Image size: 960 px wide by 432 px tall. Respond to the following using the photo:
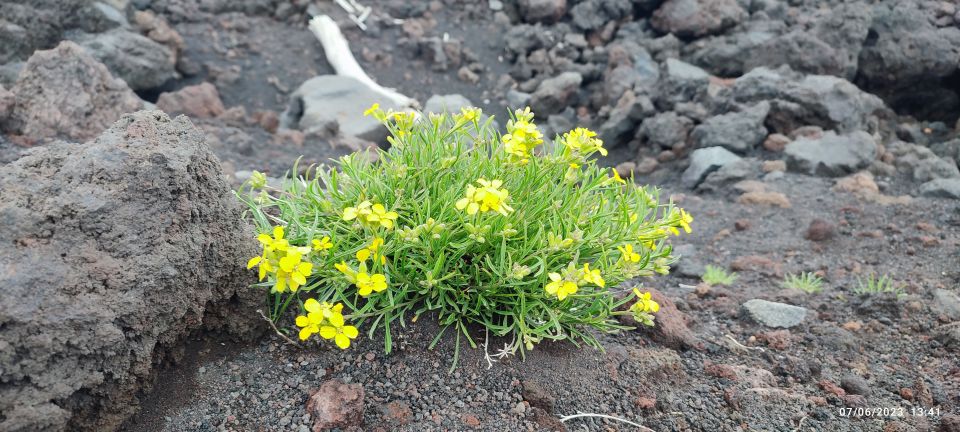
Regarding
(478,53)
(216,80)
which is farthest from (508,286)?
(478,53)

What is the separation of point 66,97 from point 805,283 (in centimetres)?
499

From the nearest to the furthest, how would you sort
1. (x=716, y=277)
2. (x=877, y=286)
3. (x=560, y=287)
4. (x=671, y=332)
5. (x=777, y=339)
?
(x=560, y=287) < (x=671, y=332) < (x=777, y=339) < (x=877, y=286) < (x=716, y=277)

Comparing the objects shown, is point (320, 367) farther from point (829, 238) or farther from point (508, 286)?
point (829, 238)

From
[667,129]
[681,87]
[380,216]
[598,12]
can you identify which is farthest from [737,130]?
[380,216]

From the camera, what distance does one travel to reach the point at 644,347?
306cm

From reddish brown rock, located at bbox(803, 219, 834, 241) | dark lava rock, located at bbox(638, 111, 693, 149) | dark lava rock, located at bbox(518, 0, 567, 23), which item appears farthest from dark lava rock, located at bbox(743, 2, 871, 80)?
reddish brown rock, located at bbox(803, 219, 834, 241)

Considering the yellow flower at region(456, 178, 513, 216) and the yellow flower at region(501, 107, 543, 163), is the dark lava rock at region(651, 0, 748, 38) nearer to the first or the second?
the yellow flower at region(501, 107, 543, 163)

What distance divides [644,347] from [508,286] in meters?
0.88

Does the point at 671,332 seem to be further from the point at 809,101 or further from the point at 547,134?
the point at 547,134

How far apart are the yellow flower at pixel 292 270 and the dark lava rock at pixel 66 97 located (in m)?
3.34

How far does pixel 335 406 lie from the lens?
228cm

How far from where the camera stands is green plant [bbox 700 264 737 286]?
421 centimetres

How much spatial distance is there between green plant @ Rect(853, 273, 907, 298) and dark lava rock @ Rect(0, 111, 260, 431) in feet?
10.9

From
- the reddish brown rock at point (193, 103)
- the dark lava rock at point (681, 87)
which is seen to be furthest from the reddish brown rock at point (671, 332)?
the reddish brown rock at point (193, 103)
